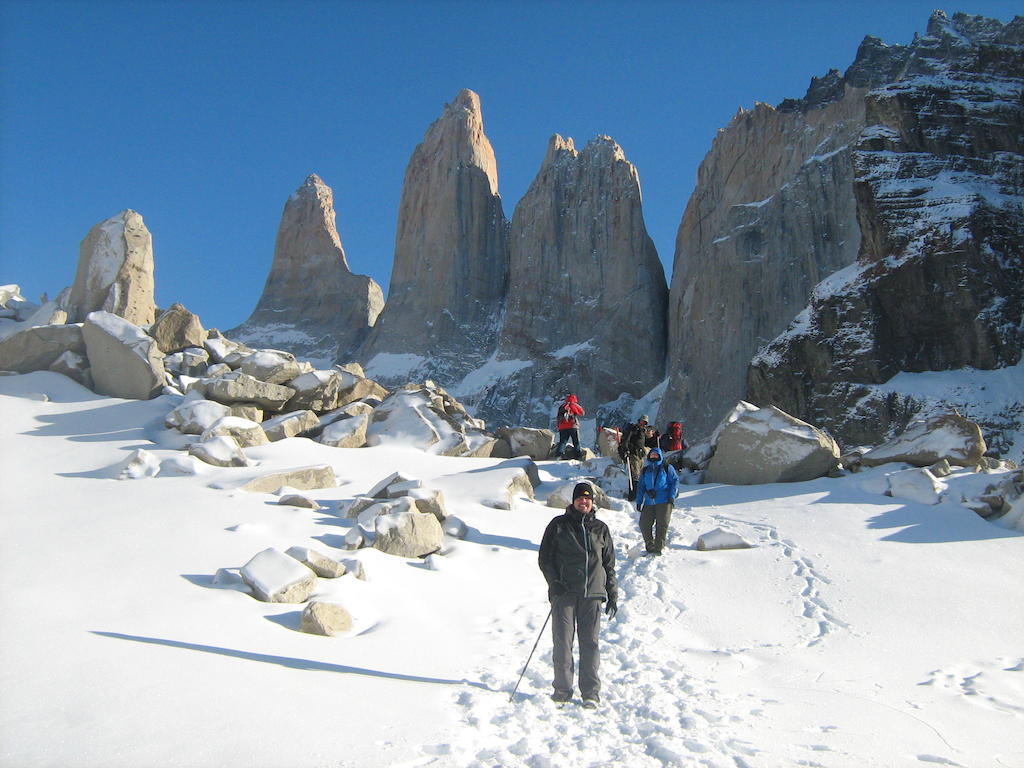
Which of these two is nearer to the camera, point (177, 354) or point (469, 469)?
point (469, 469)

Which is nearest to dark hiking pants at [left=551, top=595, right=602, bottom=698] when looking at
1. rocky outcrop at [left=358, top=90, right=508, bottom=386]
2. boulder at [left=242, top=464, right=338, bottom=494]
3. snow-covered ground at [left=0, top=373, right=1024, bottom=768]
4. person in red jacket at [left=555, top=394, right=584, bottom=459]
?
snow-covered ground at [left=0, top=373, right=1024, bottom=768]

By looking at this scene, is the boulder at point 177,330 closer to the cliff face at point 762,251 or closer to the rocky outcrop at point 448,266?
the cliff face at point 762,251

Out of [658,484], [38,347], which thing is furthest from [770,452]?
[38,347]

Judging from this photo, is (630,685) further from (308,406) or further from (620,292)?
(620,292)

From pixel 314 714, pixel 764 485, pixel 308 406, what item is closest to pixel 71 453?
pixel 308 406

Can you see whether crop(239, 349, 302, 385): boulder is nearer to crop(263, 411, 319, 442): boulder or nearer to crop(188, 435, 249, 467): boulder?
crop(263, 411, 319, 442): boulder

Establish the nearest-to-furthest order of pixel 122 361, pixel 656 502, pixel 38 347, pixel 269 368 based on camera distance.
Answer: pixel 656 502
pixel 122 361
pixel 38 347
pixel 269 368

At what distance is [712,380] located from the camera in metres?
53.8

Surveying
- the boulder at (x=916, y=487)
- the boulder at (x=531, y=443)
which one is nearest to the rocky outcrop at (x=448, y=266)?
the boulder at (x=531, y=443)

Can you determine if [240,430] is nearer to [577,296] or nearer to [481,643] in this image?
[481,643]

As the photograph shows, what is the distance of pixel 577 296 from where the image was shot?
228ft

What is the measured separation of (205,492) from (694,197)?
6012cm

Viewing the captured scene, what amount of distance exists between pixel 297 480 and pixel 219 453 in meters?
1.41

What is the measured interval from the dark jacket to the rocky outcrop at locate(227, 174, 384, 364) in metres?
80.6
